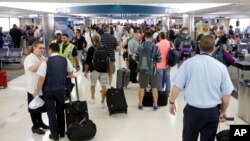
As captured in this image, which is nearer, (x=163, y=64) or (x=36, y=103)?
(x=36, y=103)

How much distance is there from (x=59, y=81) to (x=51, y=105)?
0.40 meters

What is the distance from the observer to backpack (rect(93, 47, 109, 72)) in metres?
6.84

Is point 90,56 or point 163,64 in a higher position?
point 90,56

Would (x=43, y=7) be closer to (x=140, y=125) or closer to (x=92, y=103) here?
(x=92, y=103)

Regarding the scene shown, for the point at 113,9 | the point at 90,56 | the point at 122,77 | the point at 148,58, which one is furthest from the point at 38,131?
the point at 113,9

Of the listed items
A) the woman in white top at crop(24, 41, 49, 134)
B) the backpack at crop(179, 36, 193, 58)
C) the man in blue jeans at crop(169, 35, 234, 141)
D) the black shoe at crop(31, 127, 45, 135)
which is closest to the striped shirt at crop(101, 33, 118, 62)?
the backpack at crop(179, 36, 193, 58)

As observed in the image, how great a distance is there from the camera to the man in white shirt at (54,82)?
16.1ft

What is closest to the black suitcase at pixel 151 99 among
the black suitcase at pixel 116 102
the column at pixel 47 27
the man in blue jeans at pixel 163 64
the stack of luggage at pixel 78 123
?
the man in blue jeans at pixel 163 64

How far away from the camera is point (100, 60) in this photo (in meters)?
6.84

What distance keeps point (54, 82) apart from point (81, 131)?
0.88 metres

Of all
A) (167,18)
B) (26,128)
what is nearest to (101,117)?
(26,128)

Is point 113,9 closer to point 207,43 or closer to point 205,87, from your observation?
point 207,43

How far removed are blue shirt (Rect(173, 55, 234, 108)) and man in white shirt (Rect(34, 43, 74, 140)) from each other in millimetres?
2180

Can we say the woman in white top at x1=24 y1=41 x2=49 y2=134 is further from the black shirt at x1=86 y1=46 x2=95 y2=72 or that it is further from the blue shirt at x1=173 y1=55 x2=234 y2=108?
the blue shirt at x1=173 y1=55 x2=234 y2=108
